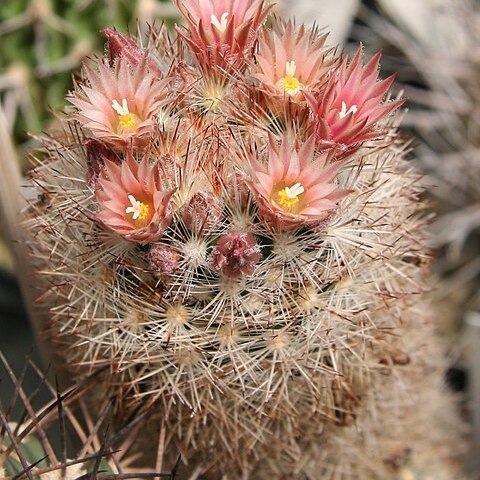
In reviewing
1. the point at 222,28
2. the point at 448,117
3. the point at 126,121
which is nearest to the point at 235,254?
the point at 126,121

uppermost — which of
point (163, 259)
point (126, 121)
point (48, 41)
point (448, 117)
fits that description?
point (448, 117)

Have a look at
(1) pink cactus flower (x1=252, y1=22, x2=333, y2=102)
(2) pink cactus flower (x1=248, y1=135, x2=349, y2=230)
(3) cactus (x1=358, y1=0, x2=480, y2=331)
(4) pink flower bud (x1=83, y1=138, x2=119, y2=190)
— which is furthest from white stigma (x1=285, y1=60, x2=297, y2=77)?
(3) cactus (x1=358, y1=0, x2=480, y2=331)

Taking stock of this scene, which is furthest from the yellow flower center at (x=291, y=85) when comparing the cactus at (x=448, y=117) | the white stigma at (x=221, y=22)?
the cactus at (x=448, y=117)

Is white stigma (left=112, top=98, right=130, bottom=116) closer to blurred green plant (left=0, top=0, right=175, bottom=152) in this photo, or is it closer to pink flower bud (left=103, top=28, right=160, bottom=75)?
pink flower bud (left=103, top=28, right=160, bottom=75)

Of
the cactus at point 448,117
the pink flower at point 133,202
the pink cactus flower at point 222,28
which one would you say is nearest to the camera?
the pink flower at point 133,202

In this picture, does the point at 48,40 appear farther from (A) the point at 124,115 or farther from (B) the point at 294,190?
(B) the point at 294,190

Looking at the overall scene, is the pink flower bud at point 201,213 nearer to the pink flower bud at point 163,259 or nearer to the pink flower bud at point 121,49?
the pink flower bud at point 163,259
